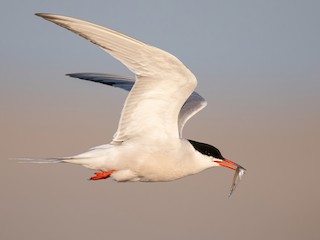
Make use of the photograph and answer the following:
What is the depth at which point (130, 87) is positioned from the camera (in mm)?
8961

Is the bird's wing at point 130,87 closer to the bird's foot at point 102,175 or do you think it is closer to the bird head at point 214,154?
the bird head at point 214,154

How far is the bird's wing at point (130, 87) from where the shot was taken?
8.44m

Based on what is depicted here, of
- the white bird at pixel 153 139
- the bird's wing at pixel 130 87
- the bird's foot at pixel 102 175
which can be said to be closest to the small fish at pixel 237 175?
the white bird at pixel 153 139

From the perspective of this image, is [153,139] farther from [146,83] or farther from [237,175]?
[237,175]

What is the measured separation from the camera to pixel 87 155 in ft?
23.9

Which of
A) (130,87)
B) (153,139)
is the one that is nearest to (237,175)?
(153,139)

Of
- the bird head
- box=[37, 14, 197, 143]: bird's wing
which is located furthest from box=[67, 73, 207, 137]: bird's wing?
box=[37, 14, 197, 143]: bird's wing

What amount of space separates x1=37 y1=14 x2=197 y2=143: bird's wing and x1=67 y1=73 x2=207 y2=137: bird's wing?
41.7 inches

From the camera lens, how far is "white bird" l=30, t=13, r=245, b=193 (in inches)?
259

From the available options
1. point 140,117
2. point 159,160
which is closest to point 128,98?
point 140,117

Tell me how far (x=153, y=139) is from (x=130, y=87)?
1.79m

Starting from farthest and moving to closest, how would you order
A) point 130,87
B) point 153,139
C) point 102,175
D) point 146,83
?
point 130,87 < point 102,175 < point 153,139 < point 146,83

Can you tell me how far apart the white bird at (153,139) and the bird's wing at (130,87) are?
2.34 feet

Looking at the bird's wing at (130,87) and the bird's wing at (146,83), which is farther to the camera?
the bird's wing at (130,87)
